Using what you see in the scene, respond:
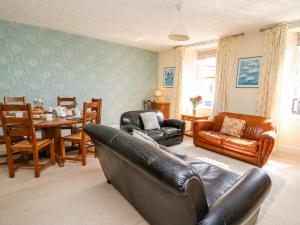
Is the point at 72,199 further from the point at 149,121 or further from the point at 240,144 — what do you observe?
the point at 240,144

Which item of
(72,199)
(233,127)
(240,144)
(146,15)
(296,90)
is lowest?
(72,199)

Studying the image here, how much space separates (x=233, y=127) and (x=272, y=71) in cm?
135

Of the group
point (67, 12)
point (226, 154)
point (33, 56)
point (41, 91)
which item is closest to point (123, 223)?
point (226, 154)

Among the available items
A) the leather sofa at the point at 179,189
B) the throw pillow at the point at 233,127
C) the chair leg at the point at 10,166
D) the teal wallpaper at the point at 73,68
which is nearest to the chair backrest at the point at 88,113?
the chair leg at the point at 10,166

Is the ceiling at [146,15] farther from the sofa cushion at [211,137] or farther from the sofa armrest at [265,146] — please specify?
the sofa cushion at [211,137]

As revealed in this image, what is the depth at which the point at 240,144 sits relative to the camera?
3.07m

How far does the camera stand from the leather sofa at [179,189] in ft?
2.90

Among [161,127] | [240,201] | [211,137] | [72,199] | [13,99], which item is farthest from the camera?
[161,127]

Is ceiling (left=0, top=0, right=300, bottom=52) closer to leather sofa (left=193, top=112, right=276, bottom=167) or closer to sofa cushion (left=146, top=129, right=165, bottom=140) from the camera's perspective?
leather sofa (left=193, top=112, right=276, bottom=167)

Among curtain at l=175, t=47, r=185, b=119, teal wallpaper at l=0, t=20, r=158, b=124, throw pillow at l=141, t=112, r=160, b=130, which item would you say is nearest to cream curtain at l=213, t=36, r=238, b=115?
curtain at l=175, t=47, r=185, b=119

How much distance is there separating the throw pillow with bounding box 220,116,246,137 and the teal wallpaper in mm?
3075

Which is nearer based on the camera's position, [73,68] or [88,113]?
[88,113]

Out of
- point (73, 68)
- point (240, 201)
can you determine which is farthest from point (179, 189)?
point (73, 68)

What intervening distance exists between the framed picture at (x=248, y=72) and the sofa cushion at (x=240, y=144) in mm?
1421
